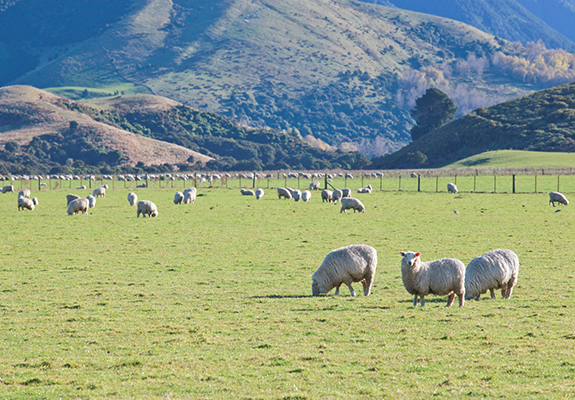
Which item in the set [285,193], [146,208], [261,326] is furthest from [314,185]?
[261,326]

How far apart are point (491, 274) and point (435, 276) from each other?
1.59 meters

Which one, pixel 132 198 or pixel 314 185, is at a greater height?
pixel 314 185

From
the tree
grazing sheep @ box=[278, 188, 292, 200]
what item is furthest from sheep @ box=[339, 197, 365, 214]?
the tree

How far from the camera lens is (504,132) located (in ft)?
513

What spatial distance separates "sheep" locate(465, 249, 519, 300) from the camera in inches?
543

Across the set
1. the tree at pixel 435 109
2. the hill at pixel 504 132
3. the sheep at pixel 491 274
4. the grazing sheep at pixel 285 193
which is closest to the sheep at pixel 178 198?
the grazing sheep at pixel 285 193

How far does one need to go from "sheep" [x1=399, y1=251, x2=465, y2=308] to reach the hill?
459ft

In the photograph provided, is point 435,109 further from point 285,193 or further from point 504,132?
point 285,193

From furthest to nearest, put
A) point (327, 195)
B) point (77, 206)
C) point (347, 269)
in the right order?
point (327, 195) < point (77, 206) < point (347, 269)

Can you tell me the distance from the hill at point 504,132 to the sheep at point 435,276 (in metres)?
140

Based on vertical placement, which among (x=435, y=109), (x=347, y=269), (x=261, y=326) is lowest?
(x=261, y=326)

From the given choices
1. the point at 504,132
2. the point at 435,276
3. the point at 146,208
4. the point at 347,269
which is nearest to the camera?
the point at 435,276

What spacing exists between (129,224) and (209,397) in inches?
1043

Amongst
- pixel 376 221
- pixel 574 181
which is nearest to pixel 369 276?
pixel 376 221
